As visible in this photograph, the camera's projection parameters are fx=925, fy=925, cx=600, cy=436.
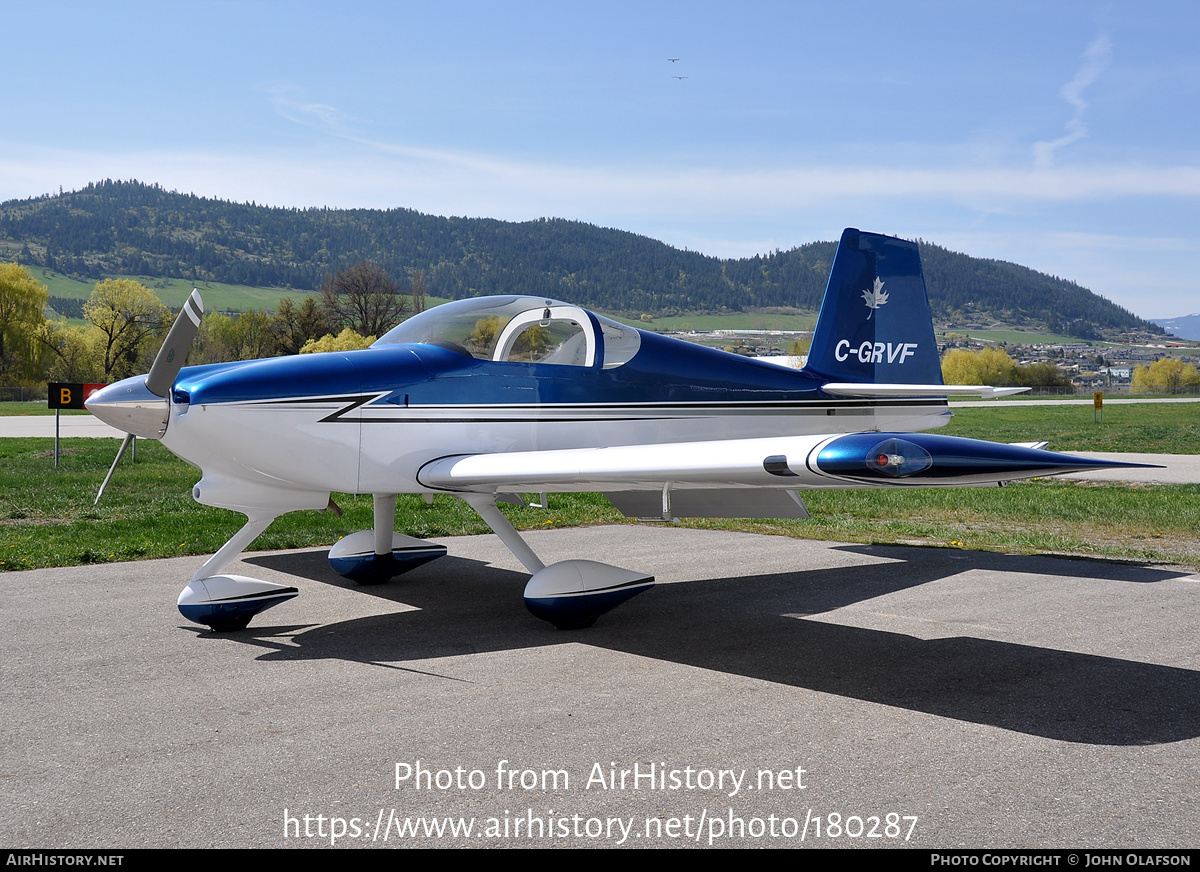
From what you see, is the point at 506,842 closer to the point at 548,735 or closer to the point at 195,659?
the point at 548,735

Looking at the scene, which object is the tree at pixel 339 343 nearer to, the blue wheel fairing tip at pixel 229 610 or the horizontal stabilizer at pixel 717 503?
the horizontal stabilizer at pixel 717 503

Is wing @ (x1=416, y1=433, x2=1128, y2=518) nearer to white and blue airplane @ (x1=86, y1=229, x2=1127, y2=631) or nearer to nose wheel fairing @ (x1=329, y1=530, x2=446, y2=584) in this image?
white and blue airplane @ (x1=86, y1=229, x2=1127, y2=631)

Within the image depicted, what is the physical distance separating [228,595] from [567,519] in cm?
586

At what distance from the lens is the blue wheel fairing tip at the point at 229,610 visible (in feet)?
18.9

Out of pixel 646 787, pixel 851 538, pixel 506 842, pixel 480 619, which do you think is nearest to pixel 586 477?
pixel 480 619

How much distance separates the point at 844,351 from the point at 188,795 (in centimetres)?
687

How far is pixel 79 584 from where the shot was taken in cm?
729

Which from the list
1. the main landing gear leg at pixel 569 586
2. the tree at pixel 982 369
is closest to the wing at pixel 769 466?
the main landing gear leg at pixel 569 586

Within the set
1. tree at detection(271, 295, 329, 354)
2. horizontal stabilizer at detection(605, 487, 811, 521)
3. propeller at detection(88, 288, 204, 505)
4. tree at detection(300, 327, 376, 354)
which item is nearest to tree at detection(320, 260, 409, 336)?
tree at detection(271, 295, 329, 354)

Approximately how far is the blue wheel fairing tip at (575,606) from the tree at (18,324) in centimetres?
6955

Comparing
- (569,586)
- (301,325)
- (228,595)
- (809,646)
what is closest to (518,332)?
(569,586)

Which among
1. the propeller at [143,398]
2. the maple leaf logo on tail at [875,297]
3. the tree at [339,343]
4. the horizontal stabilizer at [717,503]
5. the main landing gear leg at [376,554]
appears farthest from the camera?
the tree at [339,343]

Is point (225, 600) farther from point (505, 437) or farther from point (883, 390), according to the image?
point (883, 390)

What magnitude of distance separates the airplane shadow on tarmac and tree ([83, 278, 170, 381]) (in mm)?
65044
